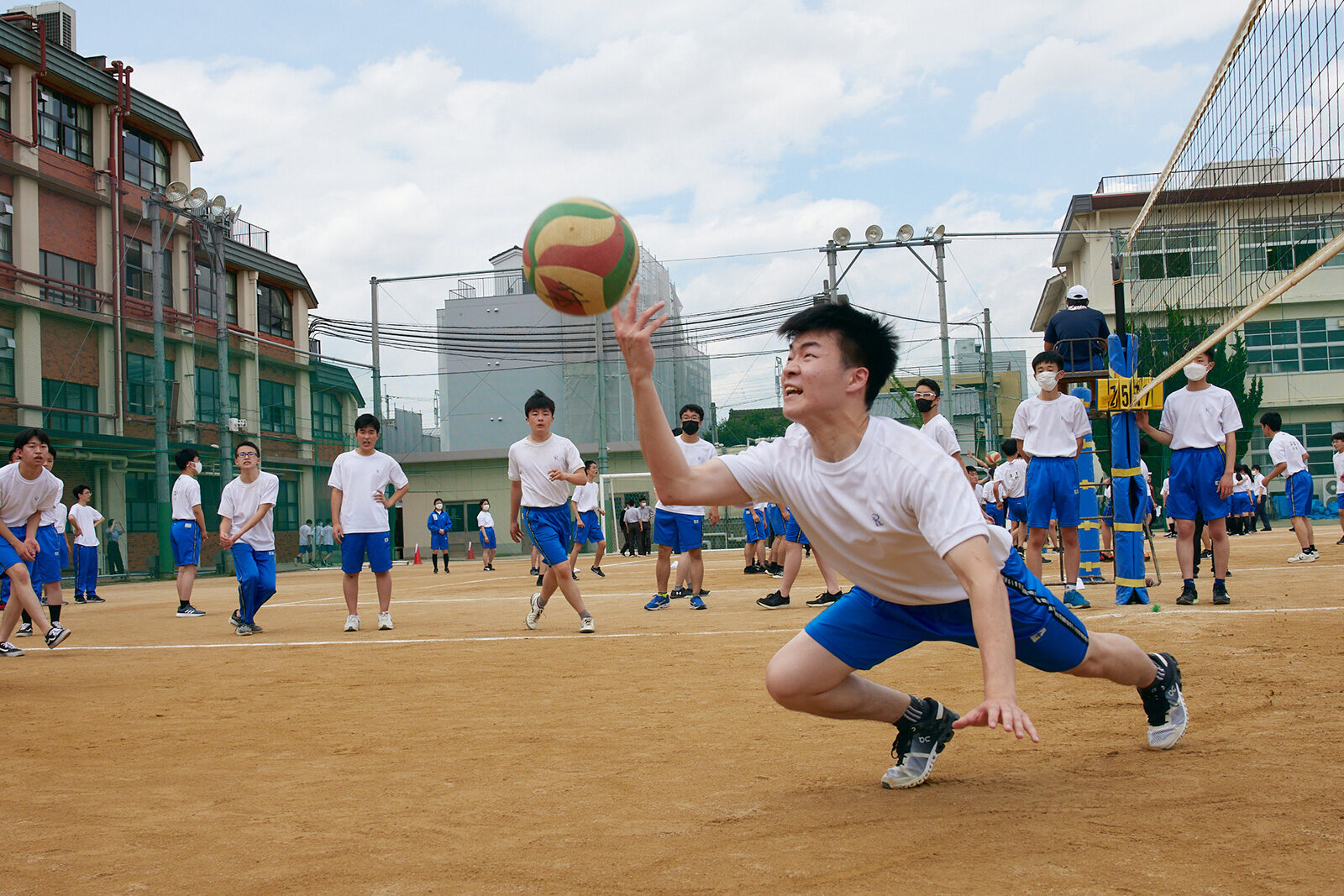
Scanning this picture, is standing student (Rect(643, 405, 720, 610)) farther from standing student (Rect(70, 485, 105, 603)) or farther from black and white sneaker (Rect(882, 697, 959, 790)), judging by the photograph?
standing student (Rect(70, 485, 105, 603))

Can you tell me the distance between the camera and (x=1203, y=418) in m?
8.57

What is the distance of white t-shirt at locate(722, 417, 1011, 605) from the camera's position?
304cm

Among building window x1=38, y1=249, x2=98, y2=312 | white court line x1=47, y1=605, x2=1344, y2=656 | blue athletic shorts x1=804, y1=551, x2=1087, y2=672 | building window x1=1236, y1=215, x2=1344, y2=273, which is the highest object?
building window x1=38, y1=249, x2=98, y2=312

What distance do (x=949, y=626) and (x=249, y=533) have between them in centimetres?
923

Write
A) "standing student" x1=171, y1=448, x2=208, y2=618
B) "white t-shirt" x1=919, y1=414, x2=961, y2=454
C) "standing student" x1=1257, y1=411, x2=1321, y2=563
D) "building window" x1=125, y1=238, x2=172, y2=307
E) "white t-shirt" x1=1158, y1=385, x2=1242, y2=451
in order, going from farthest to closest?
"building window" x1=125, y1=238, x2=172, y2=307 → "standing student" x1=1257, y1=411, x2=1321, y2=563 → "standing student" x1=171, y1=448, x2=208, y2=618 → "white t-shirt" x1=1158, y1=385, x2=1242, y2=451 → "white t-shirt" x1=919, y1=414, x2=961, y2=454

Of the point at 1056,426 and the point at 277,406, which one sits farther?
the point at 277,406

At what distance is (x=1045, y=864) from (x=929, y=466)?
113 centimetres

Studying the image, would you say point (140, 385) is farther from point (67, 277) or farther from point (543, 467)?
point (543, 467)

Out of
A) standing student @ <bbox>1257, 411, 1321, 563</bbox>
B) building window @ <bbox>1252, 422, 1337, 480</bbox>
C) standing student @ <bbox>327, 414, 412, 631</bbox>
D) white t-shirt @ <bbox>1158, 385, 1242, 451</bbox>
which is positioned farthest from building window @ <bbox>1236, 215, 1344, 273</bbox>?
building window @ <bbox>1252, 422, 1337, 480</bbox>

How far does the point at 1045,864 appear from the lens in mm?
2744

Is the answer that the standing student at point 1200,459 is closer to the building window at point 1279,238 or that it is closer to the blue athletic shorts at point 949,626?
the building window at point 1279,238

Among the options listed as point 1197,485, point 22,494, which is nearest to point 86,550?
point 22,494

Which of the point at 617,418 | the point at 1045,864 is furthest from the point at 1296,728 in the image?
the point at 617,418

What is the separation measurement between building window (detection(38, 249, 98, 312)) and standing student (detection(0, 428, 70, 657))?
929 inches
